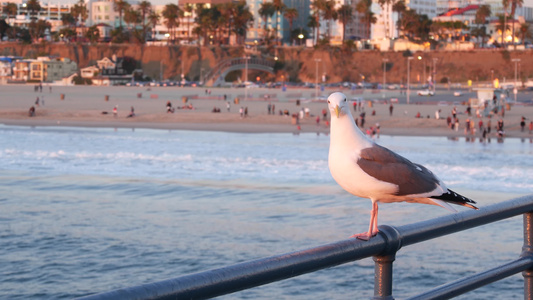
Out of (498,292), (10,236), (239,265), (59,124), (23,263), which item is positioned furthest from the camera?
(59,124)

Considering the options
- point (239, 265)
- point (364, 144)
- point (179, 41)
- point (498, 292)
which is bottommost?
point (498, 292)

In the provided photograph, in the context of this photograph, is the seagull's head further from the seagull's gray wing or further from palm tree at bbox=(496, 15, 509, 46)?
palm tree at bbox=(496, 15, 509, 46)

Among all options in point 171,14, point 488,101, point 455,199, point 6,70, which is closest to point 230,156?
point 455,199

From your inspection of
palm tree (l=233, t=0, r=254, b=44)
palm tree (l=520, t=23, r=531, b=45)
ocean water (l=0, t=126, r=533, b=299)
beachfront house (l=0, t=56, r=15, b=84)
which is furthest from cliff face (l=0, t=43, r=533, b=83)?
ocean water (l=0, t=126, r=533, b=299)

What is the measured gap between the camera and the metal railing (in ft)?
6.64

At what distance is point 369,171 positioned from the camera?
328 centimetres

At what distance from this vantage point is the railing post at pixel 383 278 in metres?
2.64

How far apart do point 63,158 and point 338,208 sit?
16530 millimetres

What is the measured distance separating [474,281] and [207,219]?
16.7 metres

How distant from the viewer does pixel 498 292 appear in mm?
14164

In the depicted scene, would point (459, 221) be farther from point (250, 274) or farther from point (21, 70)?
point (21, 70)

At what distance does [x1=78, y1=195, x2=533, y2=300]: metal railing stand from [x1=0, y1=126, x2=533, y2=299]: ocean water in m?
8.78

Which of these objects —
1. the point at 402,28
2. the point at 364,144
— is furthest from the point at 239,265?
the point at 402,28

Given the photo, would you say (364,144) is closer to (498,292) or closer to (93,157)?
(498,292)
